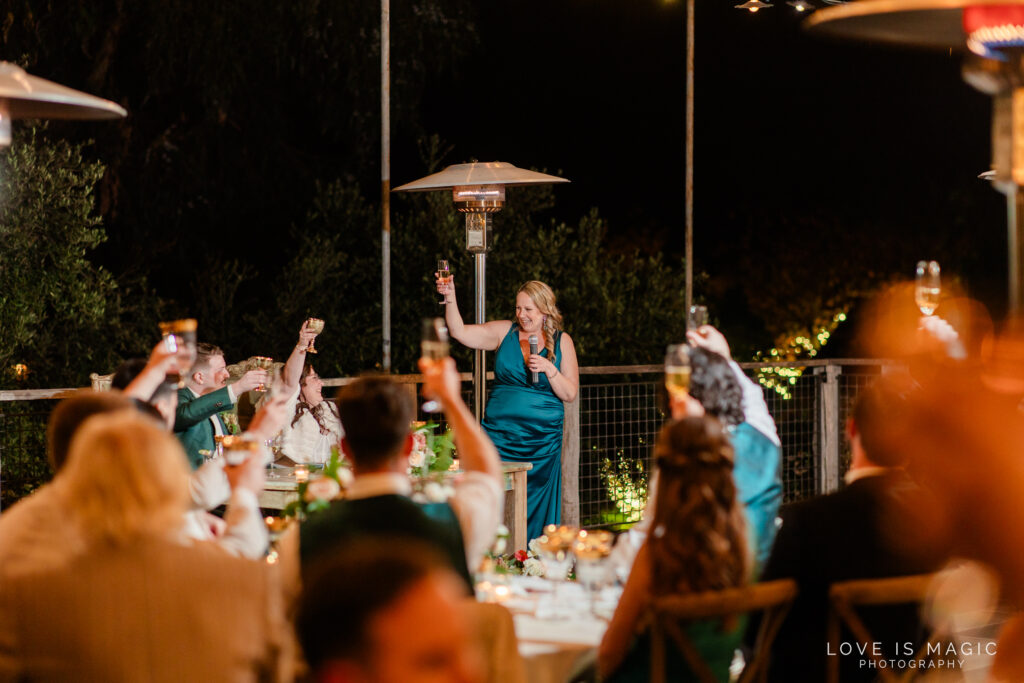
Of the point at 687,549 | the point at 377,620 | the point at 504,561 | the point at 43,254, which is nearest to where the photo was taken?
→ the point at 377,620

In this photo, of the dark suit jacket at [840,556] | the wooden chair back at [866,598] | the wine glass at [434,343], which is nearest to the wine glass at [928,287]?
the dark suit jacket at [840,556]

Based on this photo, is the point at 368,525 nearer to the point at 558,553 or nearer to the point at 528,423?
the point at 558,553

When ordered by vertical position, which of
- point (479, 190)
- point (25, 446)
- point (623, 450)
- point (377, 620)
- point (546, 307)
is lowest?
point (623, 450)

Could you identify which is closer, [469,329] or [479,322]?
[469,329]

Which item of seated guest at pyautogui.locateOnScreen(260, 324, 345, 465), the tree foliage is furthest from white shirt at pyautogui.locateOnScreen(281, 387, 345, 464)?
the tree foliage

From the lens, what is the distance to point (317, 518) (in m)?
2.50

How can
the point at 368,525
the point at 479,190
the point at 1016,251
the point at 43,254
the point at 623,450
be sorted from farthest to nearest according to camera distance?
the point at 623,450 → the point at 43,254 → the point at 479,190 → the point at 1016,251 → the point at 368,525

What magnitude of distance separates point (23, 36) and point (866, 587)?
9.22 metres

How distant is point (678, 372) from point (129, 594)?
162 centimetres

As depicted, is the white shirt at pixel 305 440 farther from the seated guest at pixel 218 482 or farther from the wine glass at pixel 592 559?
the wine glass at pixel 592 559

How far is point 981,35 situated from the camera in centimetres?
262

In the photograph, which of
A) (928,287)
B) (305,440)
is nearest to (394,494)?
(928,287)

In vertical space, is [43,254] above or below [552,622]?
above

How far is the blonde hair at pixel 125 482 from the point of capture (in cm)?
204
